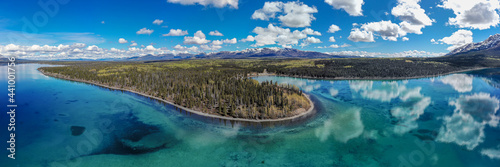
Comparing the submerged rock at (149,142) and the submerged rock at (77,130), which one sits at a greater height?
the submerged rock at (77,130)

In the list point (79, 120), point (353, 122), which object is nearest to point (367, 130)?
point (353, 122)

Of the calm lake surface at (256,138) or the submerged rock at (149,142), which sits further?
the submerged rock at (149,142)

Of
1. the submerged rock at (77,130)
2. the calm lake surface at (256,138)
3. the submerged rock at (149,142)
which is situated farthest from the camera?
the submerged rock at (77,130)

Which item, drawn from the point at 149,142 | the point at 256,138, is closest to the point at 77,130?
the point at 149,142

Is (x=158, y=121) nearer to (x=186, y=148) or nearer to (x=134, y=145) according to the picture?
(x=134, y=145)

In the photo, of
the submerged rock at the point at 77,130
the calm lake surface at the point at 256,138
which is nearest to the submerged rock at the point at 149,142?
the calm lake surface at the point at 256,138

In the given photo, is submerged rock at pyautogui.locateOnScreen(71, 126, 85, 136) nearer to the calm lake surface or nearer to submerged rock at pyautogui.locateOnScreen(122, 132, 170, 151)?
the calm lake surface

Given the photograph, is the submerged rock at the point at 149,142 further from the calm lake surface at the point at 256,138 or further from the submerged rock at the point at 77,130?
the submerged rock at the point at 77,130

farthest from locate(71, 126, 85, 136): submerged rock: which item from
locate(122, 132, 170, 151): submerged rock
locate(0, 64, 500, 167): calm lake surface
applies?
locate(122, 132, 170, 151): submerged rock
